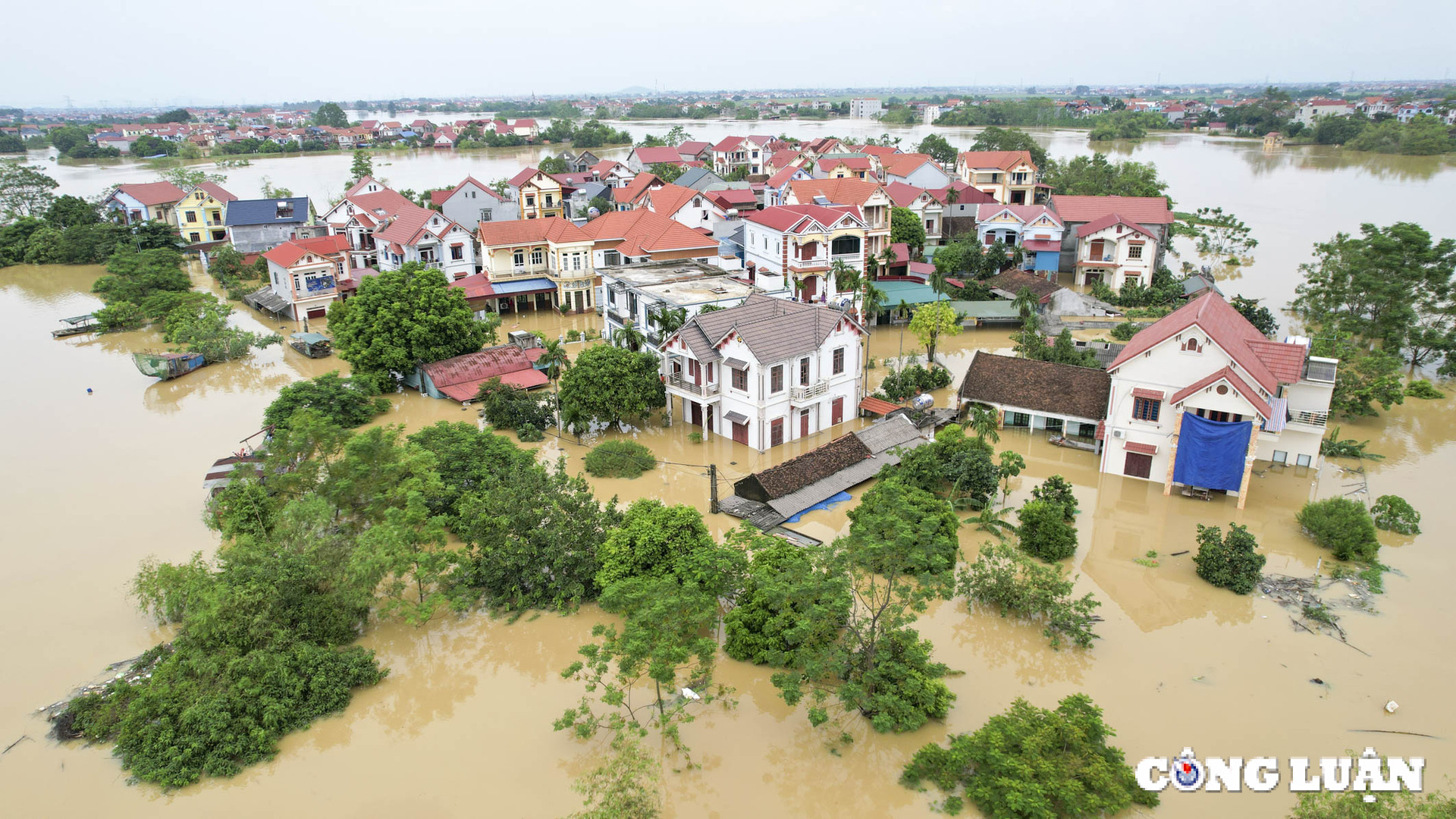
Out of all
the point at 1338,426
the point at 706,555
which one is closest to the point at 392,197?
the point at 706,555

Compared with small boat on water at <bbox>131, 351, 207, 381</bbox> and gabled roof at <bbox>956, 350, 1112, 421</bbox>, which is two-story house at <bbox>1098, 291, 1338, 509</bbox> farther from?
small boat on water at <bbox>131, 351, 207, 381</bbox>

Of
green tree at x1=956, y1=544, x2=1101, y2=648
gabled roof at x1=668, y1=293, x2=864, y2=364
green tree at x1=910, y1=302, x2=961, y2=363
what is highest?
gabled roof at x1=668, y1=293, x2=864, y2=364

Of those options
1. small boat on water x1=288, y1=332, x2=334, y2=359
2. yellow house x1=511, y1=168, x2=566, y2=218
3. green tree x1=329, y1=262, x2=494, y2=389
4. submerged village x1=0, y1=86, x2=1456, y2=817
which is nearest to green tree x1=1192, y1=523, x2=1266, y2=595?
submerged village x1=0, y1=86, x2=1456, y2=817

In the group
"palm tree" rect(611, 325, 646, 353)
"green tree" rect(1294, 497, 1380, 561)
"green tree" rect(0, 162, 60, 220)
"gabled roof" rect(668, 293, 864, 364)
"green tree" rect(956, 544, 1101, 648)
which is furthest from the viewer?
"green tree" rect(0, 162, 60, 220)

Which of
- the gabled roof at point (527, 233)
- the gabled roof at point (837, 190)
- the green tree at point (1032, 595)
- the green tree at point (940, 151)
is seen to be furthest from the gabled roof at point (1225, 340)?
the green tree at point (940, 151)

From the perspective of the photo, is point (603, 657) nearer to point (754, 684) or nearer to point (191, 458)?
point (754, 684)

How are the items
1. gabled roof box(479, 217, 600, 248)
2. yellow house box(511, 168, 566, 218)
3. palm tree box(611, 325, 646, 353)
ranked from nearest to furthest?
palm tree box(611, 325, 646, 353)
gabled roof box(479, 217, 600, 248)
yellow house box(511, 168, 566, 218)

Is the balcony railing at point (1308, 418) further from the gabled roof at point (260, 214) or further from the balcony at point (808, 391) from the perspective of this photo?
the gabled roof at point (260, 214)
